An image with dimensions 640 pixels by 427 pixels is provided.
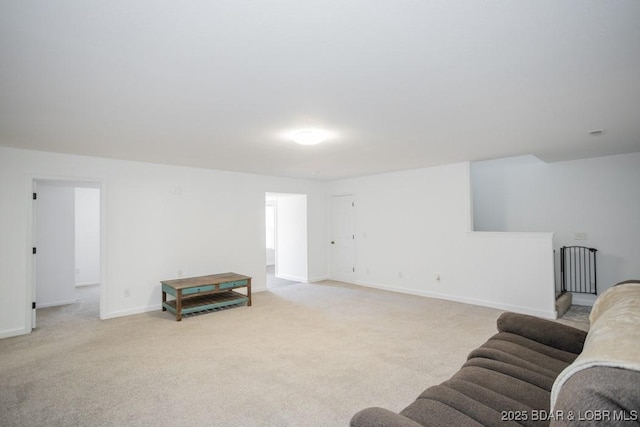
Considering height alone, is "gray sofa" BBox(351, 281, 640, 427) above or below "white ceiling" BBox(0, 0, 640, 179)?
below

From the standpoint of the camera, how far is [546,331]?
7.13ft

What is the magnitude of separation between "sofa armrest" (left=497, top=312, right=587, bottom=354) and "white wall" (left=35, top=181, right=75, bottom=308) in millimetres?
6640

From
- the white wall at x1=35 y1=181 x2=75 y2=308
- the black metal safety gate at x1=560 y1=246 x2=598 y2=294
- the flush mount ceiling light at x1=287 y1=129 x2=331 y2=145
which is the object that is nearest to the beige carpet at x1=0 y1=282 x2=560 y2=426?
the white wall at x1=35 y1=181 x2=75 y2=308

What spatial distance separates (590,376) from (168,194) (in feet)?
18.4

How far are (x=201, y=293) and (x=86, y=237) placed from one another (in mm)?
4117

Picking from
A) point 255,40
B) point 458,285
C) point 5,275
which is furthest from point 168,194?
point 458,285

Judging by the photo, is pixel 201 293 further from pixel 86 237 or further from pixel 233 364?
pixel 86 237

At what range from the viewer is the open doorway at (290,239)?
24.6ft

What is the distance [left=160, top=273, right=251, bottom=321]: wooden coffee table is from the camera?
4691 mm

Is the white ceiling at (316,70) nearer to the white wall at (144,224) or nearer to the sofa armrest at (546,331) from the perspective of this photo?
the white wall at (144,224)

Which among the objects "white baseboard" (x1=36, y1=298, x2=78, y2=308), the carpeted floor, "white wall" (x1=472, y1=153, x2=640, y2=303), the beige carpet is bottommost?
the carpeted floor

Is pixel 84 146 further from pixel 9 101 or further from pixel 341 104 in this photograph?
pixel 341 104

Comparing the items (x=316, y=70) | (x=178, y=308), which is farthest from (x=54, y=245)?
Result: (x=316, y=70)

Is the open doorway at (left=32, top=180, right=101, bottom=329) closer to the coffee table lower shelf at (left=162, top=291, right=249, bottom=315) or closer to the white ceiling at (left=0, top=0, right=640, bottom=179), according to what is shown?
the coffee table lower shelf at (left=162, top=291, right=249, bottom=315)
